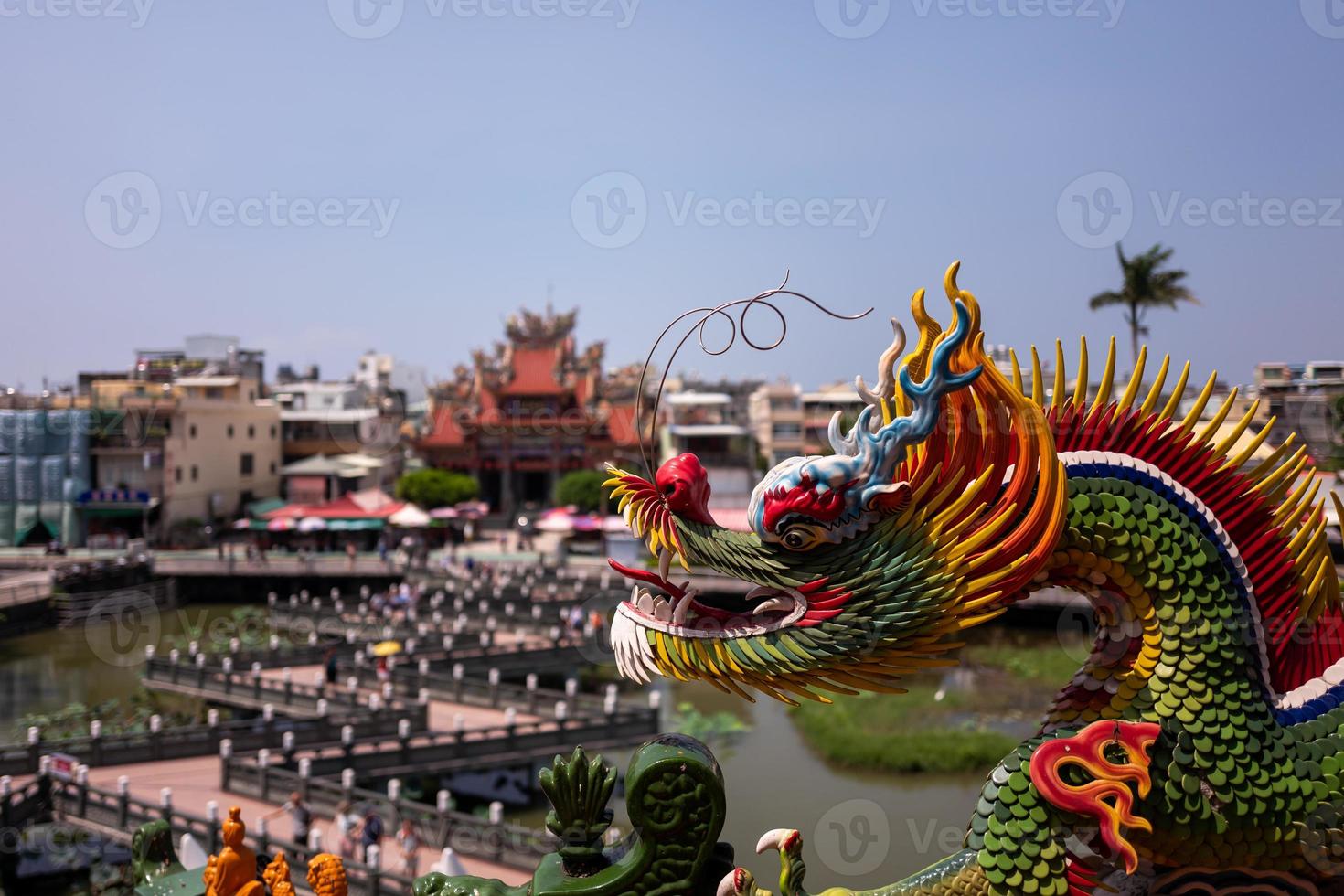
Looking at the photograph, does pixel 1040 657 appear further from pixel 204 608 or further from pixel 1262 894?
pixel 204 608

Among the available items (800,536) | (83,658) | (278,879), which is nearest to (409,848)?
(278,879)

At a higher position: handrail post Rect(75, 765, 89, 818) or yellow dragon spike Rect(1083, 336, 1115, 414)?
yellow dragon spike Rect(1083, 336, 1115, 414)

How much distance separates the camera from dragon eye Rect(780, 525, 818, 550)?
13.2 feet

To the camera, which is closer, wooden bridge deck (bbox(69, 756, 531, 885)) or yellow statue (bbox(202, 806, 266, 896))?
yellow statue (bbox(202, 806, 266, 896))

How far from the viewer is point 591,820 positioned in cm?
385

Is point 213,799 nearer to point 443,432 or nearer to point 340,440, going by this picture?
point 443,432

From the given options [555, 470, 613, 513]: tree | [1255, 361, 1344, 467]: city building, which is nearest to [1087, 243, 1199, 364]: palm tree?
[1255, 361, 1344, 467]: city building

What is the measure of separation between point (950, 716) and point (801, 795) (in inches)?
206

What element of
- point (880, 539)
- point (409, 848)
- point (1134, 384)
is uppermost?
point (1134, 384)

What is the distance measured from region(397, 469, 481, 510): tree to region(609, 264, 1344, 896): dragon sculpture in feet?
131

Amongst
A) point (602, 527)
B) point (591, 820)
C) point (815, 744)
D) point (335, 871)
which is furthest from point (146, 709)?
point (591, 820)

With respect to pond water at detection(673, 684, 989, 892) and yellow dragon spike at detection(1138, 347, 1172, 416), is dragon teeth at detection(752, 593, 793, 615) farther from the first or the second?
pond water at detection(673, 684, 989, 892)

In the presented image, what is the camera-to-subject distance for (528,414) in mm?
47219

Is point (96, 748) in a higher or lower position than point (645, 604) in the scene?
lower
